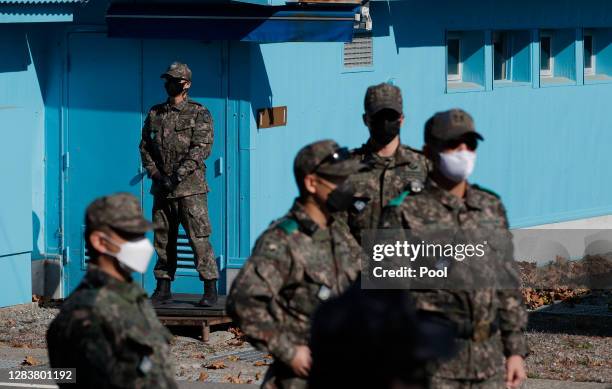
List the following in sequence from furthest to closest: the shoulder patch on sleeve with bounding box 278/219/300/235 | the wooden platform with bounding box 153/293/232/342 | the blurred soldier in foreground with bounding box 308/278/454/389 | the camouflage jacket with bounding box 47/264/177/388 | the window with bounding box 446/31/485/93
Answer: the window with bounding box 446/31/485/93 < the wooden platform with bounding box 153/293/232/342 < the shoulder patch on sleeve with bounding box 278/219/300/235 < the camouflage jacket with bounding box 47/264/177/388 < the blurred soldier in foreground with bounding box 308/278/454/389

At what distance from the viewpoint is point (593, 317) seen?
40.3 feet

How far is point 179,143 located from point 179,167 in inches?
8.0

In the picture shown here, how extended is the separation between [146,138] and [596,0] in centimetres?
858

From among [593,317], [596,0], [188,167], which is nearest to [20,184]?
[188,167]

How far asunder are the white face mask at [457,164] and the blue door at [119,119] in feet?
20.6

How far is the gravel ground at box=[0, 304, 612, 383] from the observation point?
9.59 m

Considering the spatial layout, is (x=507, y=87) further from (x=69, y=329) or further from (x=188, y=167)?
(x=69, y=329)

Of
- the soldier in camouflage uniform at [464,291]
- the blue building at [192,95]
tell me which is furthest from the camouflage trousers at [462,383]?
the blue building at [192,95]

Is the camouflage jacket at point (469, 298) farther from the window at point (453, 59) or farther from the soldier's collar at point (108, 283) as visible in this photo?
the window at point (453, 59)

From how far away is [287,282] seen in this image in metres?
5.42

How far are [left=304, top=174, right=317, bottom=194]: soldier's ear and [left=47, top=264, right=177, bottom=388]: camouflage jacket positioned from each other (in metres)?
0.89

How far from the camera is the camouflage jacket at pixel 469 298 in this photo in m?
5.67

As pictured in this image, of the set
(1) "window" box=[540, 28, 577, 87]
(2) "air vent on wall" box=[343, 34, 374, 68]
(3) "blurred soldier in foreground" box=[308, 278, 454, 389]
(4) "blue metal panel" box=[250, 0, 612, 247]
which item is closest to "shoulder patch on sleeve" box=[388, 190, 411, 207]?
(3) "blurred soldier in foreground" box=[308, 278, 454, 389]

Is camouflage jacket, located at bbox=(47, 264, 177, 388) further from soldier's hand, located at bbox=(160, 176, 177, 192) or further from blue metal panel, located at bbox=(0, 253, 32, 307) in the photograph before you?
blue metal panel, located at bbox=(0, 253, 32, 307)
